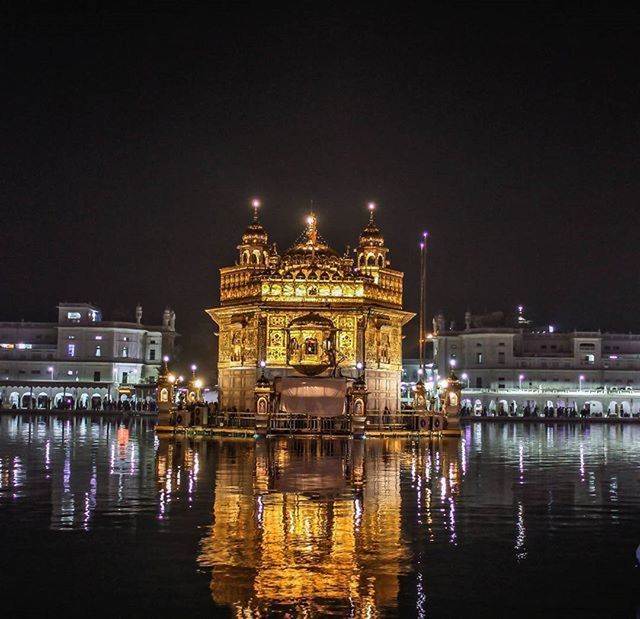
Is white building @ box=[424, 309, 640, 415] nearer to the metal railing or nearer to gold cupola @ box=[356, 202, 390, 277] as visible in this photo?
gold cupola @ box=[356, 202, 390, 277]

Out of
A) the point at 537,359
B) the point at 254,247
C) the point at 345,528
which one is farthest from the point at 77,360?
the point at 345,528

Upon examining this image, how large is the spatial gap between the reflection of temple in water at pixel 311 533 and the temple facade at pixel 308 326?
22.2m

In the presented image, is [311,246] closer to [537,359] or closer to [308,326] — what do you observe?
[308,326]

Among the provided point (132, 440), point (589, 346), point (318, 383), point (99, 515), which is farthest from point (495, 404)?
point (99, 515)

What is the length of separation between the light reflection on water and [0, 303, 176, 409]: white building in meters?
81.8

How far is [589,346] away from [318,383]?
233 feet

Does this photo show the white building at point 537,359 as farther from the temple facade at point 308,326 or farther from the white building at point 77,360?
the temple facade at point 308,326

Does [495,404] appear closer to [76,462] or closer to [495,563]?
[76,462]

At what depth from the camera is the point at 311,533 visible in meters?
15.4

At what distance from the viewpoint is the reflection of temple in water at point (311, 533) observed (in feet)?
37.1

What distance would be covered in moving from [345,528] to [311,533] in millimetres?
779

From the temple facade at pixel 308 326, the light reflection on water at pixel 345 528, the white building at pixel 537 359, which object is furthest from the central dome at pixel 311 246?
the white building at pixel 537 359

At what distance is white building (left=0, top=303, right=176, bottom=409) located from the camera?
110 meters

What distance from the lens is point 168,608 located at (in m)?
10.9
